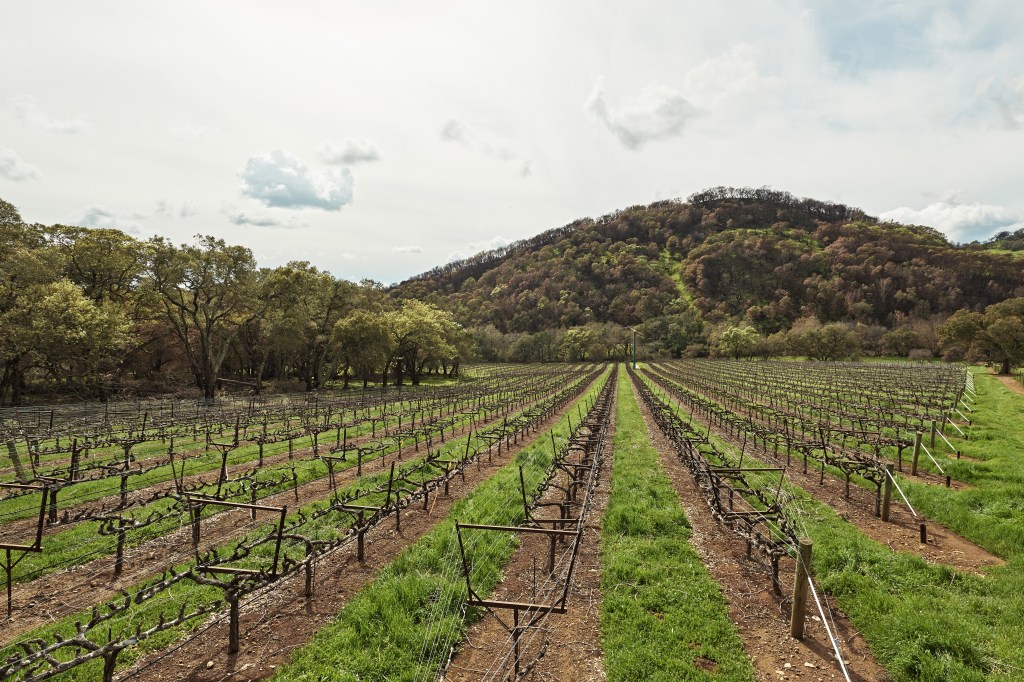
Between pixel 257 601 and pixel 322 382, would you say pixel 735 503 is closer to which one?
pixel 257 601

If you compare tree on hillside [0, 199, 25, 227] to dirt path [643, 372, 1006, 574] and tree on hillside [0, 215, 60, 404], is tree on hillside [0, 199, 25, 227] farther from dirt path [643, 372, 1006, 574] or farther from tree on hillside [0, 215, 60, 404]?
dirt path [643, 372, 1006, 574]

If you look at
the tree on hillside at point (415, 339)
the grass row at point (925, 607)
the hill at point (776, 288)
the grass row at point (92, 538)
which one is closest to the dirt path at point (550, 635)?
the grass row at point (925, 607)

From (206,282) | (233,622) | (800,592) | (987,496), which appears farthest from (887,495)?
(206,282)

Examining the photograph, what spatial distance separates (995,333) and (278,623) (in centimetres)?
7031

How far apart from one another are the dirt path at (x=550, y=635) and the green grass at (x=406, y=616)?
0.29m

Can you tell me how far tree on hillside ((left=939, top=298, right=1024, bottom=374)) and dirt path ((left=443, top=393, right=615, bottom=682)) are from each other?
6432 cm

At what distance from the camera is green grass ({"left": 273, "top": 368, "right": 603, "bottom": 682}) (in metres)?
6.34

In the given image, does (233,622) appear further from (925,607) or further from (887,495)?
(887,495)

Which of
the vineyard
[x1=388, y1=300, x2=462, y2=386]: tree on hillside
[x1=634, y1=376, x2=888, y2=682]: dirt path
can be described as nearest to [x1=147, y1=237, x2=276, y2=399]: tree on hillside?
[x1=388, y1=300, x2=462, y2=386]: tree on hillside

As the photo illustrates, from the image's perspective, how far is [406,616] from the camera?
293 inches

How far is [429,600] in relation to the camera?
7945mm

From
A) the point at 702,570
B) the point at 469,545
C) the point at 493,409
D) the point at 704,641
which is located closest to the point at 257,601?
the point at 469,545

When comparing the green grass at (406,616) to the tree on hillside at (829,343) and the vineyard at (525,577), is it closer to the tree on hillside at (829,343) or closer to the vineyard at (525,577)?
the vineyard at (525,577)

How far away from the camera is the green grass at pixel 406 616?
250 inches
